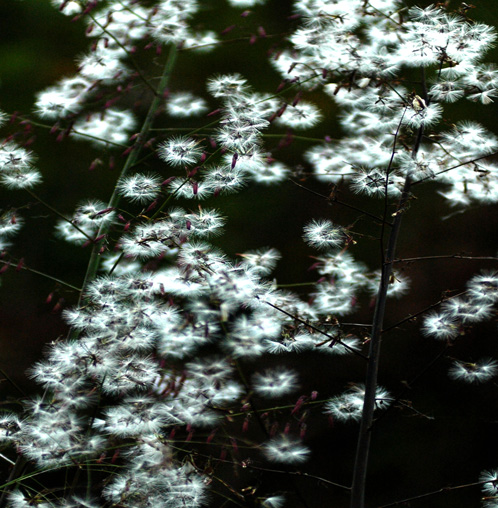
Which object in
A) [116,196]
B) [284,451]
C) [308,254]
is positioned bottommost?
[308,254]

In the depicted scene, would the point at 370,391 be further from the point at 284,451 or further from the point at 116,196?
the point at 116,196

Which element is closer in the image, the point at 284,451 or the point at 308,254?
the point at 284,451

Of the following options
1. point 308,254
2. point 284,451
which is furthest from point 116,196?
point 308,254

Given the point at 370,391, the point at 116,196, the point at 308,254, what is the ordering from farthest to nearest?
the point at 308,254
the point at 116,196
the point at 370,391

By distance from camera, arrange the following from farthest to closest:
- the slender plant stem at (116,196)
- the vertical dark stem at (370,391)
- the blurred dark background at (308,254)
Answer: the blurred dark background at (308,254), the slender plant stem at (116,196), the vertical dark stem at (370,391)

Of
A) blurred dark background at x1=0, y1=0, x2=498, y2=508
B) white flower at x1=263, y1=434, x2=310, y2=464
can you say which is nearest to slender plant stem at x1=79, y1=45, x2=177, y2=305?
blurred dark background at x1=0, y1=0, x2=498, y2=508

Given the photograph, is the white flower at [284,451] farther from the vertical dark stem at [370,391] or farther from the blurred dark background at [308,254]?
the blurred dark background at [308,254]

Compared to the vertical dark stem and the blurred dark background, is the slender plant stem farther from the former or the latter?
the vertical dark stem

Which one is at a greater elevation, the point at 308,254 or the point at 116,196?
the point at 116,196

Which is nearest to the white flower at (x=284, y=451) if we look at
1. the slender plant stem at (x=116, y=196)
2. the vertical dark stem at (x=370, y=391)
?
the vertical dark stem at (x=370, y=391)
